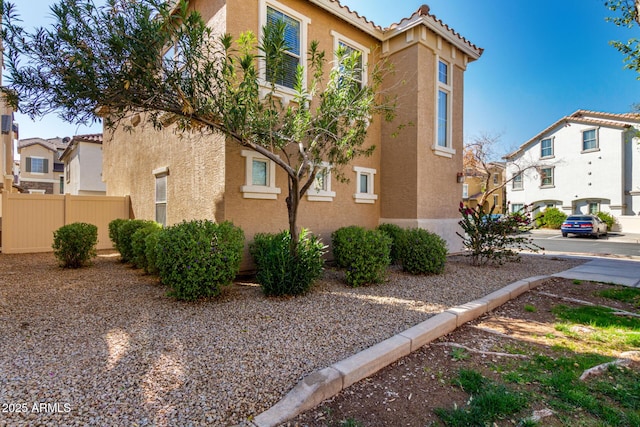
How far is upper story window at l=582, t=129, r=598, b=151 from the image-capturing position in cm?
2541

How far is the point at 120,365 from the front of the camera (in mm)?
3133

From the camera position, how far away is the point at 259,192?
7.12m

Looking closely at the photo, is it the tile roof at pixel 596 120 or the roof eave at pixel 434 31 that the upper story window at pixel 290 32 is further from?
the tile roof at pixel 596 120

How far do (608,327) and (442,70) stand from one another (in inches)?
328

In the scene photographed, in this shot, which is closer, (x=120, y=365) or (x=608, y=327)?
(x=120, y=365)

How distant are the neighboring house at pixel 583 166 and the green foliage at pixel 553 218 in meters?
0.78

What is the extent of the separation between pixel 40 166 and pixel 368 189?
3863 centimetres

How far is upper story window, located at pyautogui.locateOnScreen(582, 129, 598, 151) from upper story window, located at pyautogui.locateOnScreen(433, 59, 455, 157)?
2356 centimetres

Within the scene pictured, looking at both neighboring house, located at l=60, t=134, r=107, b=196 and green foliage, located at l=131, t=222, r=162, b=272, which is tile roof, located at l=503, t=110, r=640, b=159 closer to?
green foliage, located at l=131, t=222, r=162, b=272

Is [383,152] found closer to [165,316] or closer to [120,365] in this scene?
[165,316]

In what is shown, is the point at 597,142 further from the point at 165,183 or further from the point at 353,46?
the point at 165,183

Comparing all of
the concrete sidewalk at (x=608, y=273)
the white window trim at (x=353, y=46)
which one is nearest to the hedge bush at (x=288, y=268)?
the white window trim at (x=353, y=46)

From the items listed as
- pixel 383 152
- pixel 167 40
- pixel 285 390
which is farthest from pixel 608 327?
pixel 167 40

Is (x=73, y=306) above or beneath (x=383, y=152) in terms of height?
beneath
